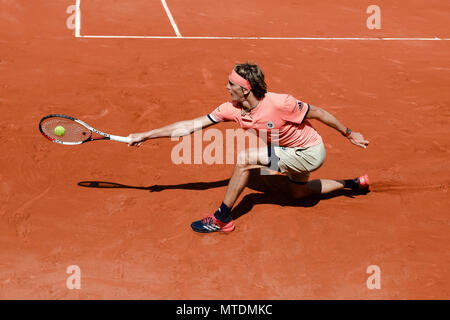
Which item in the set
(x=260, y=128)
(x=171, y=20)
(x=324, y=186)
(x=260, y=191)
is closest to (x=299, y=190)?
(x=324, y=186)

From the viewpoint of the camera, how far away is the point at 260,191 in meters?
5.96

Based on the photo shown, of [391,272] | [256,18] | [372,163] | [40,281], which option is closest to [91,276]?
[40,281]

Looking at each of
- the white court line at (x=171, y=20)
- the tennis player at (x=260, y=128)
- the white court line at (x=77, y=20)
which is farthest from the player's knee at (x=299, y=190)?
the white court line at (x=77, y=20)

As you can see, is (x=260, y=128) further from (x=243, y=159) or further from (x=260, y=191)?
(x=260, y=191)

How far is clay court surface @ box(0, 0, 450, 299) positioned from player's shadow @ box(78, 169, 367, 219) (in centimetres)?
2

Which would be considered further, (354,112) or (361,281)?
(354,112)

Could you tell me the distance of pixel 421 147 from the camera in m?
6.98

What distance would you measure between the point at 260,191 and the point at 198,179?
0.74 metres

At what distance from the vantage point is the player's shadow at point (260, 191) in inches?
225

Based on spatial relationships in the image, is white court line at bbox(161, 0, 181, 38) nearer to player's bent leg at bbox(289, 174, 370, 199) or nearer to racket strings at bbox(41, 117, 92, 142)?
racket strings at bbox(41, 117, 92, 142)

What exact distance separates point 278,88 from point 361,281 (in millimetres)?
4555

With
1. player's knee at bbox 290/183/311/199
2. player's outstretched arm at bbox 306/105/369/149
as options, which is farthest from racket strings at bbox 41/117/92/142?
player's outstretched arm at bbox 306/105/369/149

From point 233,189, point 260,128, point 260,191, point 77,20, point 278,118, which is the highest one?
point 278,118

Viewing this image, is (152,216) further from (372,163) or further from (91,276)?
Answer: (372,163)
